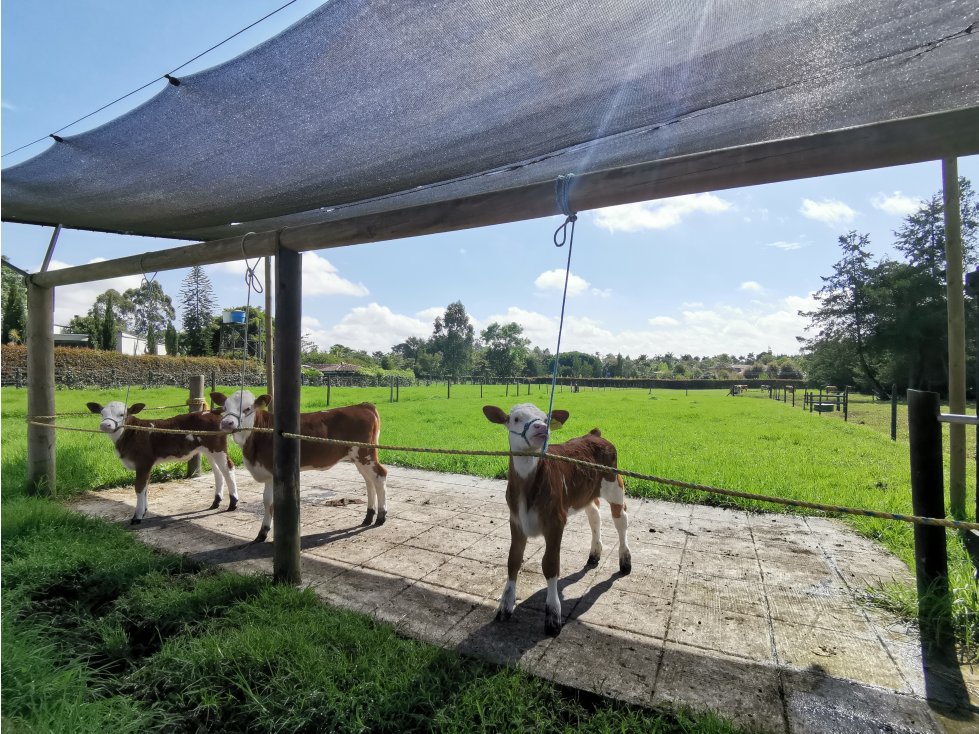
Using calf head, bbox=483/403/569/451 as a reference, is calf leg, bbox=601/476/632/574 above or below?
below

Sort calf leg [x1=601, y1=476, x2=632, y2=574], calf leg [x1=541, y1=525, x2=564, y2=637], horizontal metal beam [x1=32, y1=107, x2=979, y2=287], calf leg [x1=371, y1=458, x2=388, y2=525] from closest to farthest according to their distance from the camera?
horizontal metal beam [x1=32, y1=107, x2=979, y2=287] → calf leg [x1=541, y1=525, x2=564, y2=637] → calf leg [x1=601, y1=476, x2=632, y2=574] → calf leg [x1=371, y1=458, x2=388, y2=525]

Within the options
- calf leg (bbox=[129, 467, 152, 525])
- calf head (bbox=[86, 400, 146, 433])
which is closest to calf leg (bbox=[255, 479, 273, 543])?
calf leg (bbox=[129, 467, 152, 525])

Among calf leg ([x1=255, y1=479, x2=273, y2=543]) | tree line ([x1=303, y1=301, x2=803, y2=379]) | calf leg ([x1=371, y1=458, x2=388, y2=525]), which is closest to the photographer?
calf leg ([x1=255, y1=479, x2=273, y2=543])

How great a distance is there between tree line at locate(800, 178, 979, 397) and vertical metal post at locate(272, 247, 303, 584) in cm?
982

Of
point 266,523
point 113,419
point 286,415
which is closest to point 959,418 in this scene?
point 286,415

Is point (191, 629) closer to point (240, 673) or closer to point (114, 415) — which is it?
point (240, 673)

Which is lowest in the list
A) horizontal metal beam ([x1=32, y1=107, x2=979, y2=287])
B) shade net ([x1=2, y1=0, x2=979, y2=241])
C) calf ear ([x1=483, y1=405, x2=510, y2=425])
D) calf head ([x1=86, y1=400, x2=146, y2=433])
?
calf head ([x1=86, y1=400, x2=146, y2=433])

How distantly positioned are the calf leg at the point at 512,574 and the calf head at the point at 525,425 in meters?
0.46

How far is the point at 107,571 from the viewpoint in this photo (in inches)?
123

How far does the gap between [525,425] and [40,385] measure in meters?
5.20

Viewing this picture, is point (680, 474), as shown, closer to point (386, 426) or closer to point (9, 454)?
point (386, 426)

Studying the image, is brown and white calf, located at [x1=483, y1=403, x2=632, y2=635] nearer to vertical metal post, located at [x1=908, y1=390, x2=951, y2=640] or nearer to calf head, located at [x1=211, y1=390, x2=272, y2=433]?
vertical metal post, located at [x1=908, y1=390, x2=951, y2=640]

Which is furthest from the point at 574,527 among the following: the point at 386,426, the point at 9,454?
the point at 386,426

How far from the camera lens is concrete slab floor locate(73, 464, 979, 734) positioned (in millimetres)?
2049
